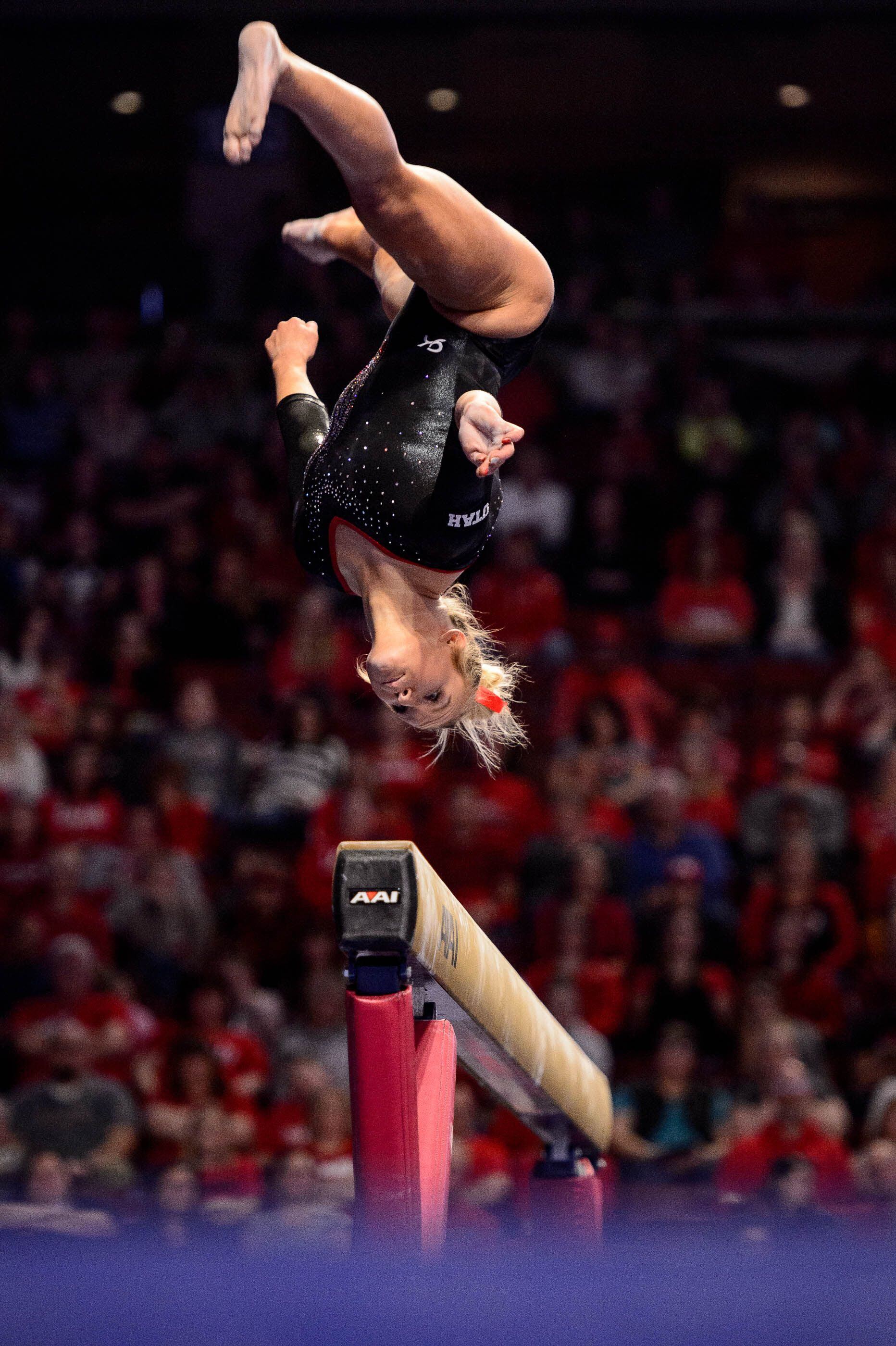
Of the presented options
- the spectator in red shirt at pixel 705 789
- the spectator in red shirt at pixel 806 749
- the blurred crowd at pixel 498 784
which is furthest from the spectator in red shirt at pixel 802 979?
the spectator in red shirt at pixel 806 749

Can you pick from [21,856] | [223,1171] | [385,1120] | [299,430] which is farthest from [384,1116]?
[21,856]

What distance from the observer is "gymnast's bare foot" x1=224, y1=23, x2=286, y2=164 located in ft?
9.01

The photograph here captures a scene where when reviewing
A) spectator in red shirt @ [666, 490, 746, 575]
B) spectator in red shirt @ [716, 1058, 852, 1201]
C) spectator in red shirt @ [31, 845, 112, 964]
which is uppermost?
spectator in red shirt @ [666, 490, 746, 575]

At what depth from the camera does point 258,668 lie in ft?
29.1

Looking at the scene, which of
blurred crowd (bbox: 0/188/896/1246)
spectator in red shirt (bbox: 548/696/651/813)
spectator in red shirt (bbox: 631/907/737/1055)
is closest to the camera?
blurred crowd (bbox: 0/188/896/1246)

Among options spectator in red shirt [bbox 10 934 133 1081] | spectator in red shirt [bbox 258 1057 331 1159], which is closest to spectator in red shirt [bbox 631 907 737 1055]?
spectator in red shirt [bbox 258 1057 331 1159]

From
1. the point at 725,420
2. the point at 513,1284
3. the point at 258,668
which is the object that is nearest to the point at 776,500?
the point at 725,420

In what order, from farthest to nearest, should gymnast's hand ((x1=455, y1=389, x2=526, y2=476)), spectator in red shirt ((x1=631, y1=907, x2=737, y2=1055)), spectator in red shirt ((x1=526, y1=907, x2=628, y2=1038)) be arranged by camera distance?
spectator in red shirt ((x1=526, y1=907, x2=628, y2=1038)) → spectator in red shirt ((x1=631, y1=907, x2=737, y2=1055)) → gymnast's hand ((x1=455, y1=389, x2=526, y2=476))

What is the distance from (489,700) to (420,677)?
11.9 inches

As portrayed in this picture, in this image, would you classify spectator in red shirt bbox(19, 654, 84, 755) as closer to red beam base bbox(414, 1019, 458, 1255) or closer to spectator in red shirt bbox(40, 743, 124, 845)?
spectator in red shirt bbox(40, 743, 124, 845)

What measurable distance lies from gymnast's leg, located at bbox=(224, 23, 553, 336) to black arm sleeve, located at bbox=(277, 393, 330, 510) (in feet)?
1.60

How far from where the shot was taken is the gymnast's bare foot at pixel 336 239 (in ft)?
12.3

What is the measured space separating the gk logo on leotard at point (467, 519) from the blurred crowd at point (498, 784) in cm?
175

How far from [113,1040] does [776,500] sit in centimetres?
492
